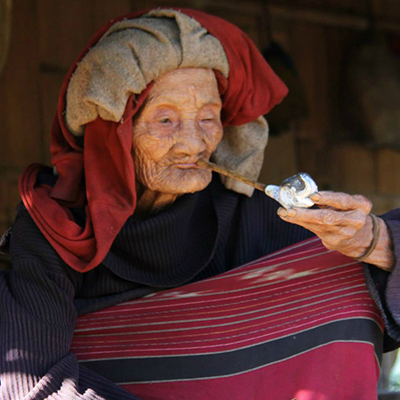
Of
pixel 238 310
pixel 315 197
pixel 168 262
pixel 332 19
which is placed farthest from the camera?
pixel 332 19

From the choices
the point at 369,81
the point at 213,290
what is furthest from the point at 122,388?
the point at 369,81

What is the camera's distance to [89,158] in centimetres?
229

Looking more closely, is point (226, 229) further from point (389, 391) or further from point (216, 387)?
point (389, 391)

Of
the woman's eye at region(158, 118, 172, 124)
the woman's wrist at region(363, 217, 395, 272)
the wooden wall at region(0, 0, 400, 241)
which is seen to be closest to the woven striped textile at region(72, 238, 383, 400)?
the woman's wrist at region(363, 217, 395, 272)

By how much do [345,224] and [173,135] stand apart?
0.65 m

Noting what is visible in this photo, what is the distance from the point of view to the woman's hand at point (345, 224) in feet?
6.04

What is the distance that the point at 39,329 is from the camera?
2.01 metres

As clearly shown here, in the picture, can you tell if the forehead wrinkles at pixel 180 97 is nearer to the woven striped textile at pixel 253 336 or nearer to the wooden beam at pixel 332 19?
the woven striped textile at pixel 253 336

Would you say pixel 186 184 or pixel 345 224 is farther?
pixel 186 184

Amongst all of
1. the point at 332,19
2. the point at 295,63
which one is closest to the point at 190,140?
the point at 295,63

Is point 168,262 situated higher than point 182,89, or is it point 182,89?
point 182,89

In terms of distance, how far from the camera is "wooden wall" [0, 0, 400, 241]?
3832 millimetres

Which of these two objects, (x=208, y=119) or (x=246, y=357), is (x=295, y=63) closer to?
(x=208, y=119)

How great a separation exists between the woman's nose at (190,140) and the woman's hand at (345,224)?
0.50 meters
